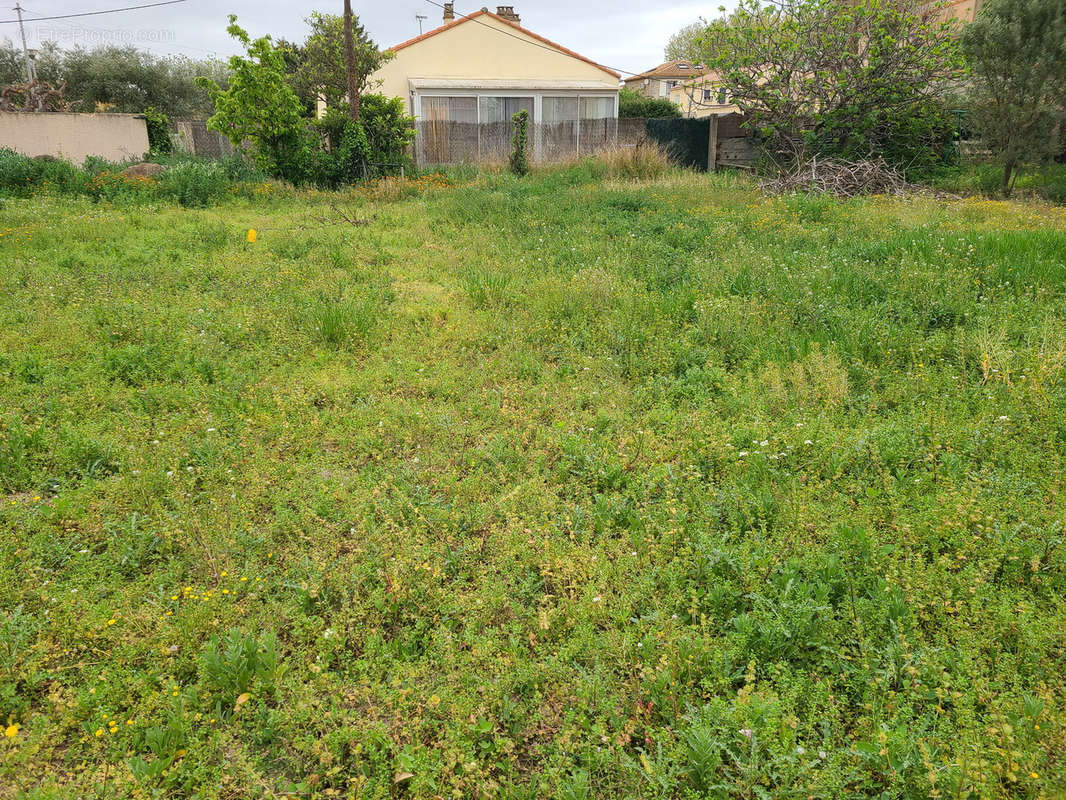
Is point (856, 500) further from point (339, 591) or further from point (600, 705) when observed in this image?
point (339, 591)

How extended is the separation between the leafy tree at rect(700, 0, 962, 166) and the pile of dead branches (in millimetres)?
1028

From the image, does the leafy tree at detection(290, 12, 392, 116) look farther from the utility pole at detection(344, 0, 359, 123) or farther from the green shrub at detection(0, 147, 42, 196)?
the green shrub at detection(0, 147, 42, 196)

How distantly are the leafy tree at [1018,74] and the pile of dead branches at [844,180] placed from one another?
5.77ft

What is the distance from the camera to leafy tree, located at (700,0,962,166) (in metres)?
13.1

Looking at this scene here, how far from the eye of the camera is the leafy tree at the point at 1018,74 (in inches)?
445

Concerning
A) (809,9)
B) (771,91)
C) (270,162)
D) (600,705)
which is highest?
(809,9)

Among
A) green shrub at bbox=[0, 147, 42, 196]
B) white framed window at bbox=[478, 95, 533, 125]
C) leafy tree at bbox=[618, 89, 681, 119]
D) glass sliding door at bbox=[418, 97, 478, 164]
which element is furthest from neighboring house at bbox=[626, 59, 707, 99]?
green shrub at bbox=[0, 147, 42, 196]

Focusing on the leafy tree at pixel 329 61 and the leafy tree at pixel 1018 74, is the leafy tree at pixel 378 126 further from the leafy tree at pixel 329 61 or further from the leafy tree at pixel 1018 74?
the leafy tree at pixel 1018 74

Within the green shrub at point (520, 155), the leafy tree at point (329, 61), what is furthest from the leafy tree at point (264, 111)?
the leafy tree at point (329, 61)

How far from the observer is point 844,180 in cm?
1292

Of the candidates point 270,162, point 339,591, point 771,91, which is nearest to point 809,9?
point 771,91

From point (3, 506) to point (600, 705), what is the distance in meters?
3.56

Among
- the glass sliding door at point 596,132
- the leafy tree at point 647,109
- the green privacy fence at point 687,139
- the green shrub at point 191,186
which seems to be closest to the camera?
the green shrub at point 191,186

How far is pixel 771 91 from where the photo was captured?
1460cm
